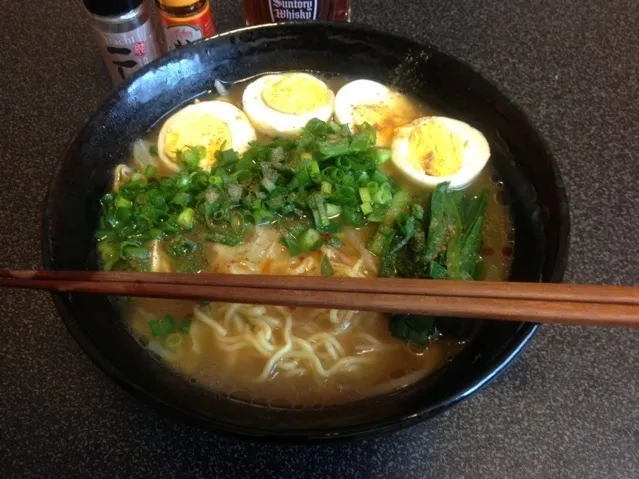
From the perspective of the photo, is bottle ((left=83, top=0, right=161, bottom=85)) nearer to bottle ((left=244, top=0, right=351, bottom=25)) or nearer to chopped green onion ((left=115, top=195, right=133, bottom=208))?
bottle ((left=244, top=0, right=351, bottom=25))

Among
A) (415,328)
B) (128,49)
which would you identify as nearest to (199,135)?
(128,49)

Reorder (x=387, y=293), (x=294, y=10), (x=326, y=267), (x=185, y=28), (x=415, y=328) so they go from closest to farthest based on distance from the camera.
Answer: (x=387, y=293) → (x=415, y=328) → (x=326, y=267) → (x=185, y=28) → (x=294, y=10)

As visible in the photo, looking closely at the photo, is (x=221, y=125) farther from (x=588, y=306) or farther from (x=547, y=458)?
(x=547, y=458)

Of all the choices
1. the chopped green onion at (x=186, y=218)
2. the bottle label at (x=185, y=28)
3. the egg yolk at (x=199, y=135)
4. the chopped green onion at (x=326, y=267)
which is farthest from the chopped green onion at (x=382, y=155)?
the bottle label at (x=185, y=28)

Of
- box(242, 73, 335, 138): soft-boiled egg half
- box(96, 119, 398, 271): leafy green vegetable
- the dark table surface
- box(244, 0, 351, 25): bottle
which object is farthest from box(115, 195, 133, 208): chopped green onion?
box(244, 0, 351, 25): bottle

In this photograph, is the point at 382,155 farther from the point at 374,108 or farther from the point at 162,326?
the point at 162,326

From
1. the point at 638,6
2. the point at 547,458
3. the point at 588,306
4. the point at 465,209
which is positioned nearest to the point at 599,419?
the point at 547,458
